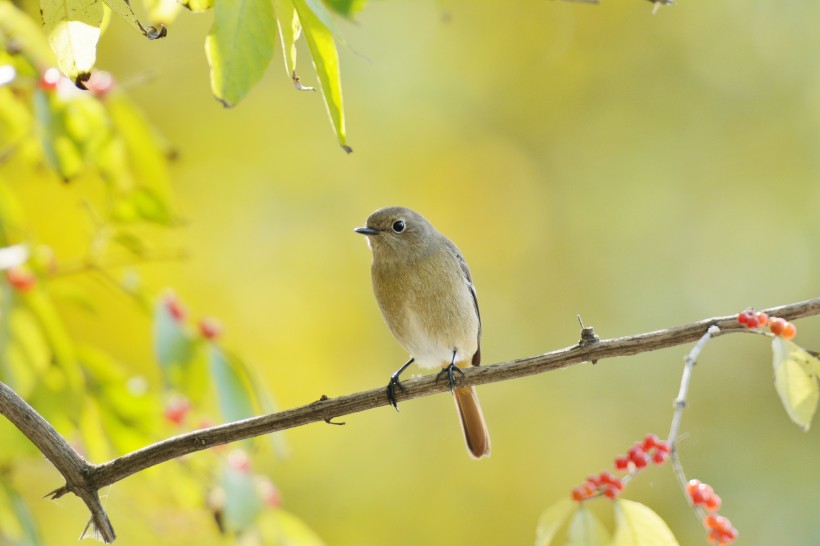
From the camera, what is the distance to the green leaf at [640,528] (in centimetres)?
203

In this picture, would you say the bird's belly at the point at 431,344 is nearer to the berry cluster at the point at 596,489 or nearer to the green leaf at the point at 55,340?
the green leaf at the point at 55,340

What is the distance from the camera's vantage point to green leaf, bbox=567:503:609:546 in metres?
2.12

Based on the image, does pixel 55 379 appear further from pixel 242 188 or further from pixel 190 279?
pixel 242 188

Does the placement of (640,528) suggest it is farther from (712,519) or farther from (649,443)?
(649,443)

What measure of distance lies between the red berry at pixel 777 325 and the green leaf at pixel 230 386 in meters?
1.66

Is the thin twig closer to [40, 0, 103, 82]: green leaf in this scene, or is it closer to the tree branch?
the tree branch

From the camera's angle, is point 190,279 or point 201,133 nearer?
point 190,279

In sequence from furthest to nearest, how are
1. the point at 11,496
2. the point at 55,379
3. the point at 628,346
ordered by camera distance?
1. the point at 55,379
2. the point at 11,496
3. the point at 628,346

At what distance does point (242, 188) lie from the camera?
7328mm

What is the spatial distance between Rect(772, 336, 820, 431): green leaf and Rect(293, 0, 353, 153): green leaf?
42.1 inches

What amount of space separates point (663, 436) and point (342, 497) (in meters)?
2.44

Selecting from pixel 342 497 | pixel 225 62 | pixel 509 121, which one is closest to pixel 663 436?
pixel 342 497

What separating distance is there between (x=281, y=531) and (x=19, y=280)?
1302 mm

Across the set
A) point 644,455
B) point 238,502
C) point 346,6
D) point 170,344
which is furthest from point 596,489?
point 170,344
